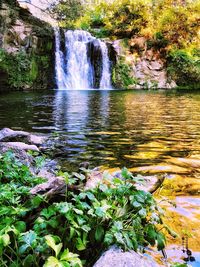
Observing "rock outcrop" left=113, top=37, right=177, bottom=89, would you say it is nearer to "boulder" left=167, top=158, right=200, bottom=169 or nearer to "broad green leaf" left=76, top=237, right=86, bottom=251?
"boulder" left=167, top=158, right=200, bottom=169

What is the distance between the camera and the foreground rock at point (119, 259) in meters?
1.81

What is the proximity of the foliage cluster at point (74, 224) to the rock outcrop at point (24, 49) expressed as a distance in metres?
22.0

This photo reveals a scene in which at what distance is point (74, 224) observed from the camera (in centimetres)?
191

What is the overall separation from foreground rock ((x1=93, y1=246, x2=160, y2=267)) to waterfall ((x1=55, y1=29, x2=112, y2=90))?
24156mm

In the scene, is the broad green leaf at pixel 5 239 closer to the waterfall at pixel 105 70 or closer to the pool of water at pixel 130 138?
the pool of water at pixel 130 138

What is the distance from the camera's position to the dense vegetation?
29.6 meters

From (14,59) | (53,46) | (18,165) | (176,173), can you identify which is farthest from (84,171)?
(53,46)

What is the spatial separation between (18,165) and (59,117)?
673cm

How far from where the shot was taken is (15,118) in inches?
371

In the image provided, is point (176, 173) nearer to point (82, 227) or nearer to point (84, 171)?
point (84, 171)

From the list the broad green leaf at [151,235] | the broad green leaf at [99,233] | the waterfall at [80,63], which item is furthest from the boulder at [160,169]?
the waterfall at [80,63]

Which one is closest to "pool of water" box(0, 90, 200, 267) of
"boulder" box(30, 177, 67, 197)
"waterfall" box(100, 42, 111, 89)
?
"boulder" box(30, 177, 67, 197)

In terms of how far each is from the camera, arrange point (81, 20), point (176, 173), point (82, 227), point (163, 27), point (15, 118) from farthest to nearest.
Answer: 1. point (81, 20)
2. point (163, 27)
3. point (15, 118)
4. point (176, 173)
5. point (82, 227)

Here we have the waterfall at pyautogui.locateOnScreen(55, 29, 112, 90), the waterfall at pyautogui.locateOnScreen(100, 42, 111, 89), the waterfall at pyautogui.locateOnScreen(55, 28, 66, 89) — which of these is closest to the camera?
the waterfall at pyautogui.locateOnScreen(55, 28, 66, 89)
